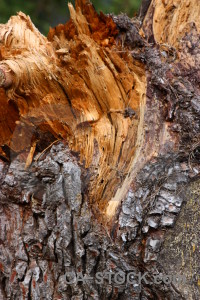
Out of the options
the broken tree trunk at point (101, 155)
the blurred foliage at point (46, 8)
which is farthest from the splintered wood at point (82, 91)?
the blurred foliage at point (46, 8)

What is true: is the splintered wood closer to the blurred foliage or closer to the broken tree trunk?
the broken tree trunk

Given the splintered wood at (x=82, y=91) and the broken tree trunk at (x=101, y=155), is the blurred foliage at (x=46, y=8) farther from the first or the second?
the splintered wood at (x=82, y=91)

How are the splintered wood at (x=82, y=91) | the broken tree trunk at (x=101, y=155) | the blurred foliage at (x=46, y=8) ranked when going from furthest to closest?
the blurred foliage at (x=46, y=8)
the splintered wood at (x=82, y=91)
the broken tree trunk at (x=101, y=155)

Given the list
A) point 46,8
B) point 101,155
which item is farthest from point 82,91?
point 46,8

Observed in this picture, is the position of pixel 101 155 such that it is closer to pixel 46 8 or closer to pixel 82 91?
pixel 82 91

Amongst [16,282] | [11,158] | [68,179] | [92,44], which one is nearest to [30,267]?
[16,282]

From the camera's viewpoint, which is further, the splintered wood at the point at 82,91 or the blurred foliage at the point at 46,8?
the blurred foliage at the point at 46,8

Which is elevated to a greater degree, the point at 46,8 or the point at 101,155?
the point at 46,8
